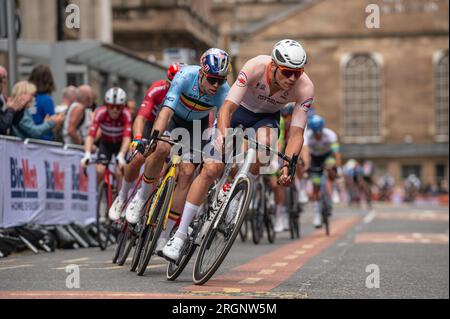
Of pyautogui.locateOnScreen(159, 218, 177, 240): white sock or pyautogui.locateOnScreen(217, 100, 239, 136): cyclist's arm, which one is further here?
pyautogui.locateOnScreen(159, 218, 177, 240): white sock

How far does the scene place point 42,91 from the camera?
15.8m

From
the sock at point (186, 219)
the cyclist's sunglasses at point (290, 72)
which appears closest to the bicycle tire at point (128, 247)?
the sock at point (186, 219)

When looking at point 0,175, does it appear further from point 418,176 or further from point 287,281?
point 418,176

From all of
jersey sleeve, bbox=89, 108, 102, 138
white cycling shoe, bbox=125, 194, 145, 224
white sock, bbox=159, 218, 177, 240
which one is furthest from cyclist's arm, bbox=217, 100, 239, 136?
jersey sleeve, bbox=89, 108, 102, 138

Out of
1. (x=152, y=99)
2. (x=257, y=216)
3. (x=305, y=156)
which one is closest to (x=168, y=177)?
(x=152, y=99)

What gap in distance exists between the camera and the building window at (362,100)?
95.4 metres

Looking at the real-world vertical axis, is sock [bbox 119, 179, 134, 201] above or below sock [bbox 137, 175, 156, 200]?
below

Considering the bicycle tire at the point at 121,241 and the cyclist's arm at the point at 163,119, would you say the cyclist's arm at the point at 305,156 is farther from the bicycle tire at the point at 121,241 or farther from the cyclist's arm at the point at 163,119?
the cyclist's arm at the point at 163,119

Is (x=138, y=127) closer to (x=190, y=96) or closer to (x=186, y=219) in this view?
(x=190, y=96)

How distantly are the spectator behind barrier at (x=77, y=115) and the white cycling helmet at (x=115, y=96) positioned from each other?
245cm

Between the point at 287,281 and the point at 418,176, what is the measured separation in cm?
8342

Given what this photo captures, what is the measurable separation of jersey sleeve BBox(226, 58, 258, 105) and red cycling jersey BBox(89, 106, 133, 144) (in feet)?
17.1

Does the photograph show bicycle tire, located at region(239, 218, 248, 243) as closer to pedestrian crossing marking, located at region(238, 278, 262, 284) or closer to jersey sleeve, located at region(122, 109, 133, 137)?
jersey sleeve, located at region(122, 109, 133, 137)

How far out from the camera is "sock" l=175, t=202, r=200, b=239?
33.3 feet
